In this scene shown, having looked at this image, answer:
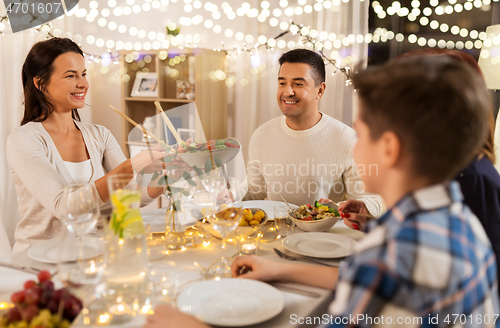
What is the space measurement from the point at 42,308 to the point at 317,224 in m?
0.89

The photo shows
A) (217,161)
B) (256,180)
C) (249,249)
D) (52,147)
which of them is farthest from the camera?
(256,180)

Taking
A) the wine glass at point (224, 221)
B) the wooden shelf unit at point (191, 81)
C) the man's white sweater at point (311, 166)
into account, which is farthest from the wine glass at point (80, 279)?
the wooden shelf unit at point (191, 81)

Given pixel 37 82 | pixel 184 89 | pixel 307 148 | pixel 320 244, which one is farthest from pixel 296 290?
pixel 184 89

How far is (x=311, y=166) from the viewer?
7.32ft

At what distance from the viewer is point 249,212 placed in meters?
1.34

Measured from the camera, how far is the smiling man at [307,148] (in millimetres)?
2211

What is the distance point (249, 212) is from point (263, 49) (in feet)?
7.60

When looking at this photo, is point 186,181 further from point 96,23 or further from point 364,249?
point 96,23

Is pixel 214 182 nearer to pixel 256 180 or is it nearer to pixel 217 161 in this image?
pixel 217 161

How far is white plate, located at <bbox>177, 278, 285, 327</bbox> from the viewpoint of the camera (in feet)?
2.65

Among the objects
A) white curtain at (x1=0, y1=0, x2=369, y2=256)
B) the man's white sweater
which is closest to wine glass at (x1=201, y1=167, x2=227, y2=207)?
the man's white sweater

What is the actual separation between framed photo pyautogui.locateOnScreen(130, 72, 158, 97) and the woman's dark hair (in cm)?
173
